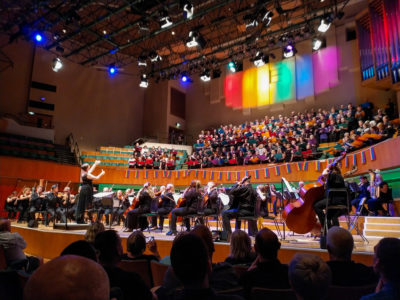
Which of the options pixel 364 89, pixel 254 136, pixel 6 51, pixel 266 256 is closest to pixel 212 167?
pixel 254 136

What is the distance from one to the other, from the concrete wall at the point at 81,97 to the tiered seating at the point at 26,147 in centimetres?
207

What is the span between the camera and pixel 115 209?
9367 mm

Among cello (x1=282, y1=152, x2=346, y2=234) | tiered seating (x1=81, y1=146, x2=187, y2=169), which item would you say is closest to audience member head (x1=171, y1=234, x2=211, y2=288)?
cello (x1=282, y1=152, x2=346, y2=234)

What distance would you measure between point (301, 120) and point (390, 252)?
14244mm

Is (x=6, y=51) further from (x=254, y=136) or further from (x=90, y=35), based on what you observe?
(x=254, y=136)

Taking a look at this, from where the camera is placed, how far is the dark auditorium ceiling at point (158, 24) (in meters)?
12.2

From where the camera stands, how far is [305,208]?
16.4 ft

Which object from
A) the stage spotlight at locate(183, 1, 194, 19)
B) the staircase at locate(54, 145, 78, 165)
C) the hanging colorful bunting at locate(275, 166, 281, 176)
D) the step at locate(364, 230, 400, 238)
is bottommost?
the step at locate(364, 230, 400, 238)

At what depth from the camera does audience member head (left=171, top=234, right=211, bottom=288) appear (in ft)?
4.33

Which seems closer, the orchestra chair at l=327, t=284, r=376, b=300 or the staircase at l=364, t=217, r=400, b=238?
the orchestra chair at l=327, t=284, r=376, b=300

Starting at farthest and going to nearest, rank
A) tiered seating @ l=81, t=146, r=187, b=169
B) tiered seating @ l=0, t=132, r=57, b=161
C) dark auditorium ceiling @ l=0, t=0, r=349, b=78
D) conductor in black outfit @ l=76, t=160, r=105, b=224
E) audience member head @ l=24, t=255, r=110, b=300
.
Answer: tiered seating @ l=81, t=146, r=187, b=169, tiered seating @ l=0, t=132, r=57, b=161, dark auditorium ceiling @ l=0, t=0, r=349, b=78, conductor in black outfit @ l=76, t=160, r=105, b=224, audience member head @ l=24, t=255, r=110, b=300

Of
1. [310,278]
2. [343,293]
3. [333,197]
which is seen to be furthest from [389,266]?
[333,197]

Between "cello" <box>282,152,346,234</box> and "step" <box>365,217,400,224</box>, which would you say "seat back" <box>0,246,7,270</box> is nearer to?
"cello" <box>282,152,346,234</box>

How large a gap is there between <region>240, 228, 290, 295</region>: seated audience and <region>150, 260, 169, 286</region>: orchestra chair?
0.75m
